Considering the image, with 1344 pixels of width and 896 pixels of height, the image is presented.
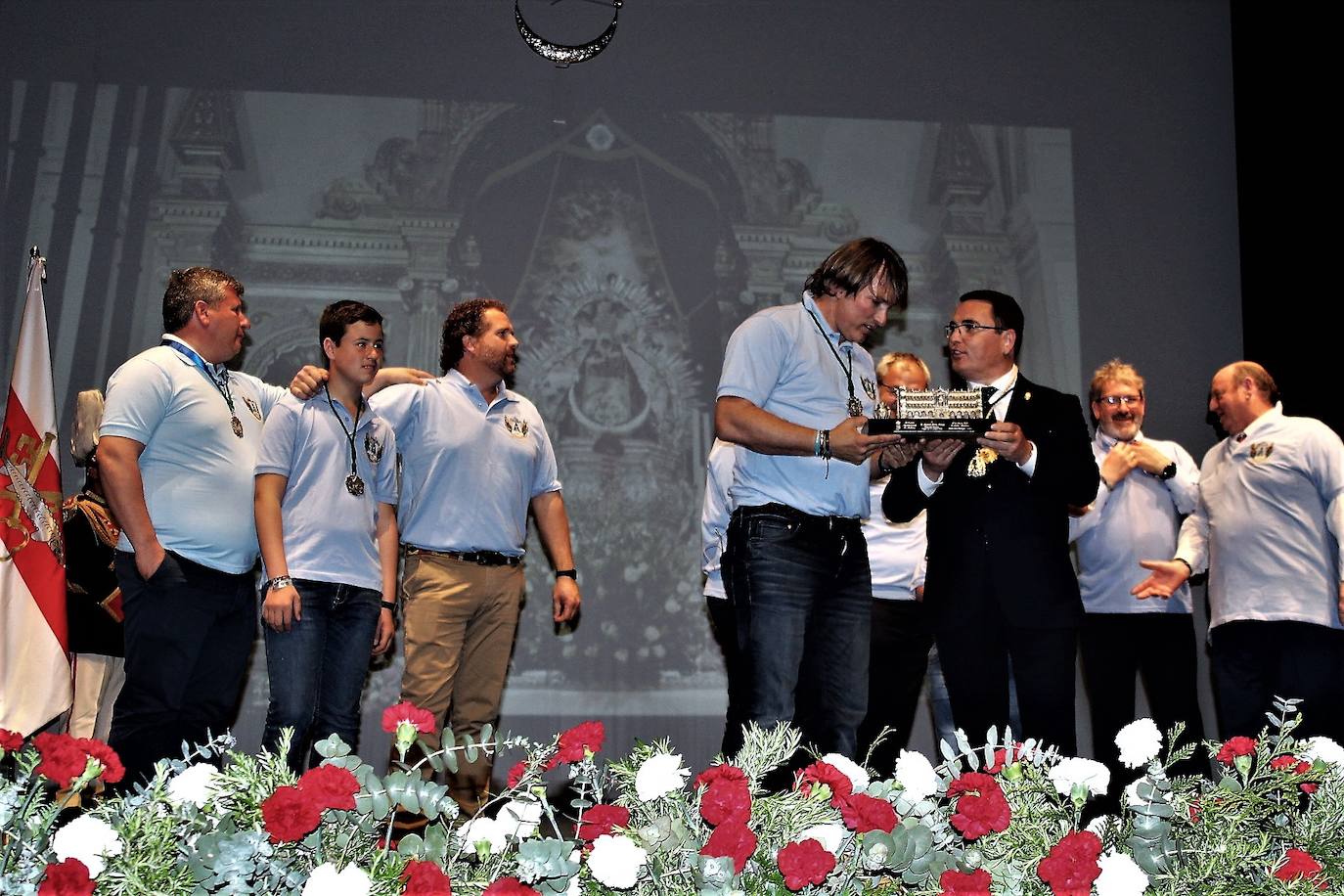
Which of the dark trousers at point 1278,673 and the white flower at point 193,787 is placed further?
the dark trousers at point 1278,673

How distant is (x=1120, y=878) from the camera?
1.33 metres

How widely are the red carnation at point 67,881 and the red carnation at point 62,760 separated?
0.47 feet

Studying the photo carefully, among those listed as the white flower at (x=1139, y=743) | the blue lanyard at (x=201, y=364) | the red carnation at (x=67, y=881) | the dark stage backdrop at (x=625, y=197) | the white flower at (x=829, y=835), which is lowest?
the red carnation at (x=67, y=881)

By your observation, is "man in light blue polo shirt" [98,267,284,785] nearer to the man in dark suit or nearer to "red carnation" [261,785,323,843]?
the man in dark suit

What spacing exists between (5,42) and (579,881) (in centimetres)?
469

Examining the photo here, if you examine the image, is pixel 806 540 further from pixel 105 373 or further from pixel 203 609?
pixel 105 373

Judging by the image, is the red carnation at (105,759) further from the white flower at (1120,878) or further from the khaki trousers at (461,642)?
the khaki trousers at (461,642)

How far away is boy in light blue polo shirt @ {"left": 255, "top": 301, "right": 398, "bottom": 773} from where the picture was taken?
3.06 m

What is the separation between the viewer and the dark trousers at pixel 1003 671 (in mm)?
2779

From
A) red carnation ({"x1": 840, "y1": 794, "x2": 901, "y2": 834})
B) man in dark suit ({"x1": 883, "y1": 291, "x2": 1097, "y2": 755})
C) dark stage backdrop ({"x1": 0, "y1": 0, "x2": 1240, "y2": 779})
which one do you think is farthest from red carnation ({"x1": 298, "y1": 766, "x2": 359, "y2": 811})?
dark stage backdrop ({"x1": 0, "y1": 0, "x2": 1240, "y2": 779})

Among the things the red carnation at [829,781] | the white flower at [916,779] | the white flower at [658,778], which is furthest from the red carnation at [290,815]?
the white flower at [916,779]

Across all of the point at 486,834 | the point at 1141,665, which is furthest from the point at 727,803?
the point at 1141,665

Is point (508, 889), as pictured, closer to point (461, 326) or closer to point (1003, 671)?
point (1003, 671)

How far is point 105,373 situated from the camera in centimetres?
457
